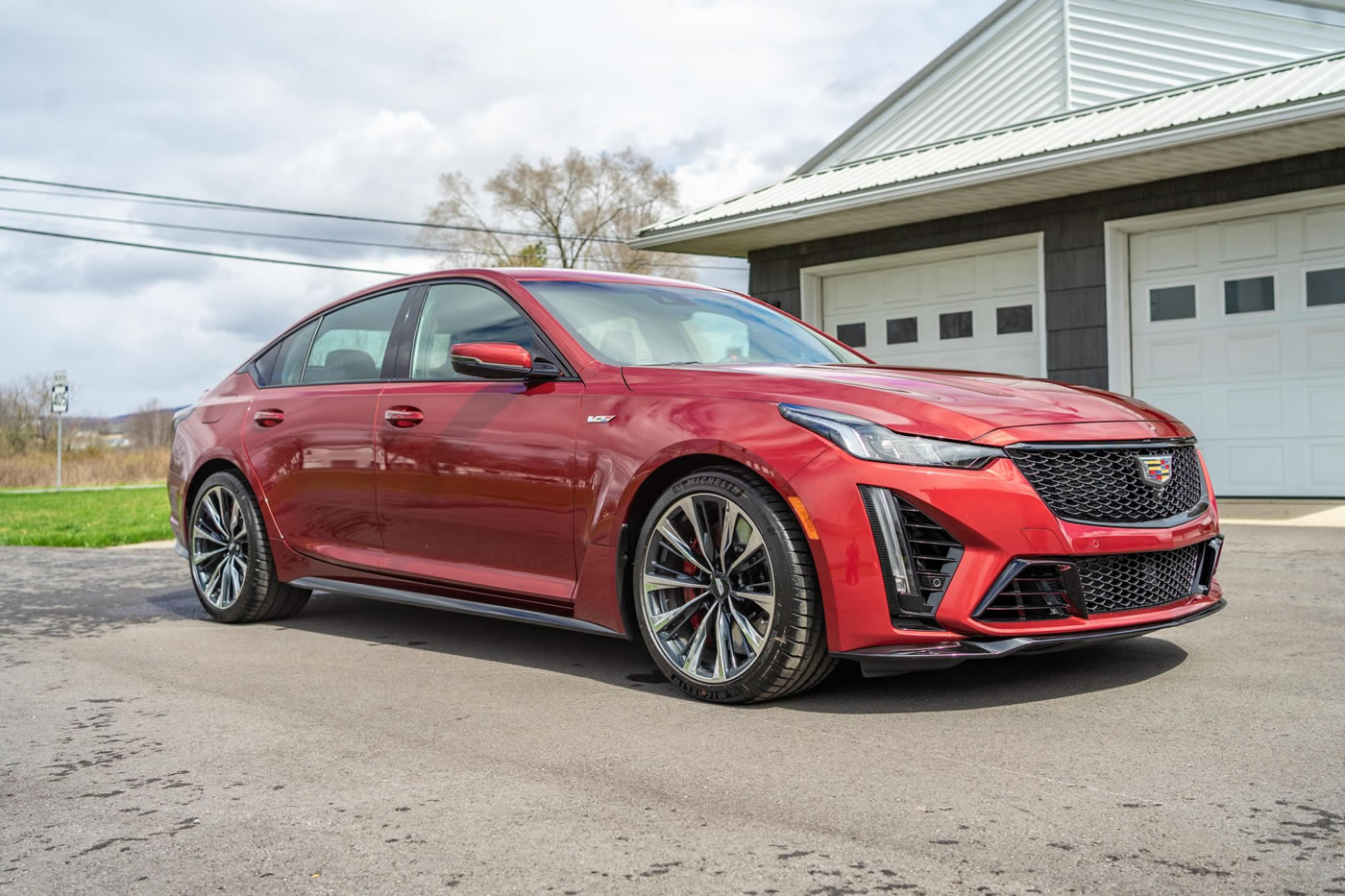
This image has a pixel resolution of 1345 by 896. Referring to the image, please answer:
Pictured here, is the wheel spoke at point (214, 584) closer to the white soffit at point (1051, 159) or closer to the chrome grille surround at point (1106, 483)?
the chrome grille surround at point (1106, 483)

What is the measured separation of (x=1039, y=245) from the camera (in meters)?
12.6

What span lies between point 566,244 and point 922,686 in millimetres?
44689

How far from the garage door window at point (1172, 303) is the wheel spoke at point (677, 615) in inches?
361

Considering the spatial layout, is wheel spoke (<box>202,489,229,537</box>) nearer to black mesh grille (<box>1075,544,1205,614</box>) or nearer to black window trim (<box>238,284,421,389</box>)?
black window trim (<box>238,284,421,389</box>)

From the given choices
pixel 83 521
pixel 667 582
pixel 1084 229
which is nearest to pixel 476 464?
pixel 667 582

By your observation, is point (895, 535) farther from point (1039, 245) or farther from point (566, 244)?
point (566, 244)

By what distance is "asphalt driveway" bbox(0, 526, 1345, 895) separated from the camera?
258cm

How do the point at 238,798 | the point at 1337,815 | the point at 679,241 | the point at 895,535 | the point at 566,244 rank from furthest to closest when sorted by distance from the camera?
the point at 566,244 < the point at 679,241 < the point at 895,535 < the point at 238,798 < the point at 1337,815

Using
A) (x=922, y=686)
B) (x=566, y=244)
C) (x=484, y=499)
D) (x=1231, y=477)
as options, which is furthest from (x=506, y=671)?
(x=566, y=244)

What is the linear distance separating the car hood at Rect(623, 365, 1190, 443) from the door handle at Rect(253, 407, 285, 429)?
2137 mm

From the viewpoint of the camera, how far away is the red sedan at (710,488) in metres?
3.71

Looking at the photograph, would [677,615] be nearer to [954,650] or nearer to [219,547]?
[954,650]

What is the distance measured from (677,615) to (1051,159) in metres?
8.31

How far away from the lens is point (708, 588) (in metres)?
4.08
